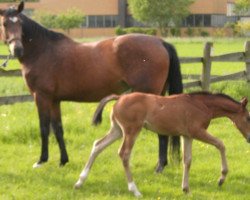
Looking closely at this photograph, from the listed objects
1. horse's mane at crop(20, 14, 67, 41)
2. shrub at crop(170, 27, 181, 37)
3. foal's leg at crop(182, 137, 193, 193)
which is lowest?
shrub at crop(170, 27, 181, 37)

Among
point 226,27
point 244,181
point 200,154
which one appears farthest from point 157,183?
point 226,27

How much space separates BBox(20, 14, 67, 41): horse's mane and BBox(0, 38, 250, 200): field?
1.84 metres

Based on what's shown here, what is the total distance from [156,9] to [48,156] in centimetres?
7515

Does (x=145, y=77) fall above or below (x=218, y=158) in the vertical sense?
above

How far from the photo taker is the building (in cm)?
7881

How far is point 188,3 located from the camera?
79.7 m

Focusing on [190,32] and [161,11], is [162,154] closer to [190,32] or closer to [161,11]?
[190,32]

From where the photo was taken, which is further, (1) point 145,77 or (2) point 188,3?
(2) point 188,3

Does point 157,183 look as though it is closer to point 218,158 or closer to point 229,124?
point 218,158

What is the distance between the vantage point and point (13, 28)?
729 cm

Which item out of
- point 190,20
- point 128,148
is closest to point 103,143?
point 128,148

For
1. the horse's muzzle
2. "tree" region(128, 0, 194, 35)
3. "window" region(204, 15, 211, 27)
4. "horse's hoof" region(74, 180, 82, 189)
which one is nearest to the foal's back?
"horse's hoof" region(74, 180, 82, 189)

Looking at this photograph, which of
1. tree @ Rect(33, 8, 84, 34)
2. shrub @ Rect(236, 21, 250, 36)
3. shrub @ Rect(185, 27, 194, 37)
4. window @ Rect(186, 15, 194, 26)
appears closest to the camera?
shrub @ Rect(236, 21, 250, 36)

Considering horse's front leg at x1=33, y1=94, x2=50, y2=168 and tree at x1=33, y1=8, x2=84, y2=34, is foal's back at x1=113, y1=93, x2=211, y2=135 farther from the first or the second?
tree at x1=33, y1=8, x2=84, y2=34
